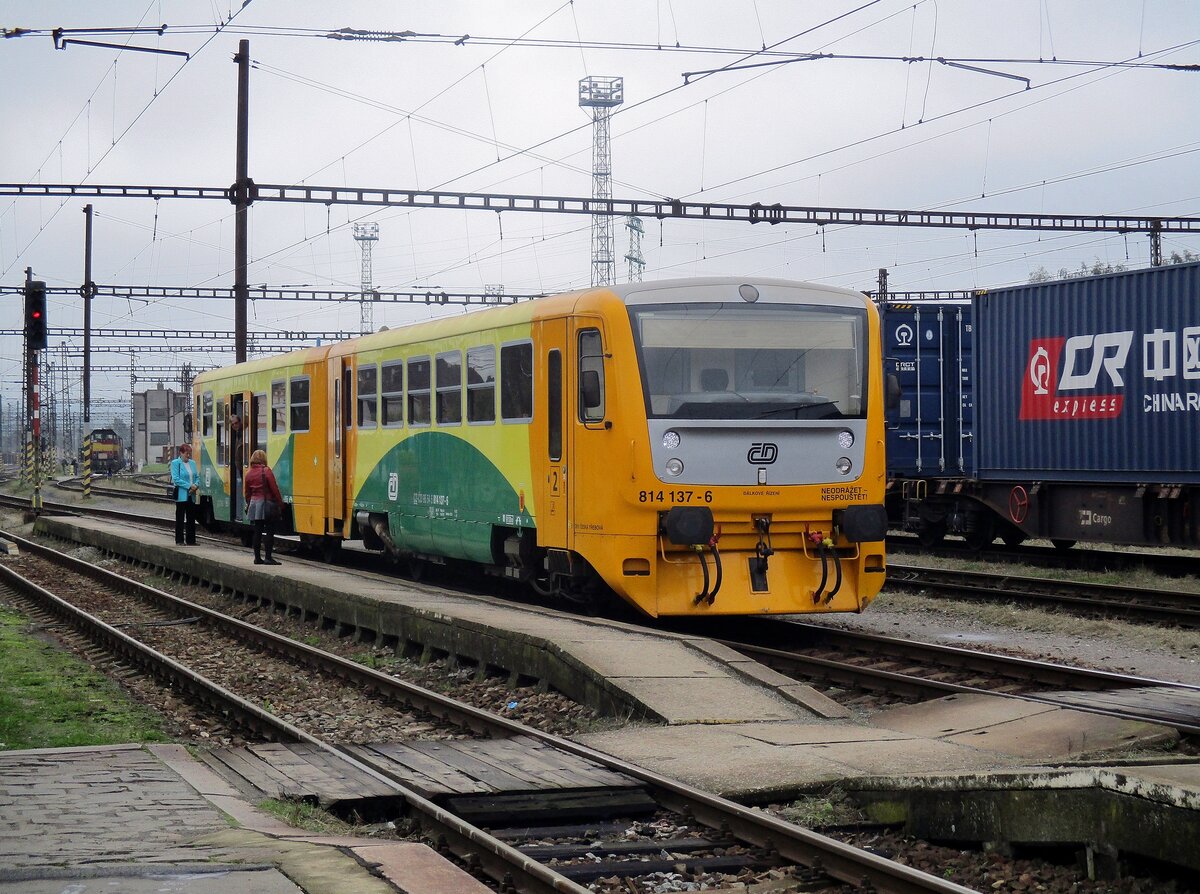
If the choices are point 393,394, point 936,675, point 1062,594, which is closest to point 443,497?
point 393,394

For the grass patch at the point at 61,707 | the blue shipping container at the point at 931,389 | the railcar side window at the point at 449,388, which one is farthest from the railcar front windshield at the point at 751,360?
the blue shipping container at the point at 931,389

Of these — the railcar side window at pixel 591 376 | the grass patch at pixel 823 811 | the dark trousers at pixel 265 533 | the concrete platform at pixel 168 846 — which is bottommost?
the grass patch at pixel 823 811

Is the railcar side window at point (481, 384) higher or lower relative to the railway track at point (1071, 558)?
higher

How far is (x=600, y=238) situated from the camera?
4731 cm

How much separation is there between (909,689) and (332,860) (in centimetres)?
547

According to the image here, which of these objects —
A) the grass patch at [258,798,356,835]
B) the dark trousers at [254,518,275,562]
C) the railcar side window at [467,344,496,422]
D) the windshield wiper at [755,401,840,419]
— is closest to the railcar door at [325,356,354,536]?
the dark trousers at [254,518,275,562]

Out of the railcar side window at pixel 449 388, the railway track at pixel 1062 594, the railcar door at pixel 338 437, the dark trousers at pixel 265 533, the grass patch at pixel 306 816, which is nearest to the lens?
the grass patch at pixel 306 816

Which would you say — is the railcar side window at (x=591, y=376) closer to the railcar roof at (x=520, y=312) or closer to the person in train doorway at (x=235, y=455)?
the railcar roof at (x=520, y=312)

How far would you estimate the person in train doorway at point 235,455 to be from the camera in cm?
2420

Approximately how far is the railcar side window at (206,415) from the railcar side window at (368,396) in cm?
887

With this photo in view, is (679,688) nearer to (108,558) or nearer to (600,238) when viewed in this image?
(108,558)

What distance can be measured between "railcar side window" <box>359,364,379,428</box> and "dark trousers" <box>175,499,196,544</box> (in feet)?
21.7

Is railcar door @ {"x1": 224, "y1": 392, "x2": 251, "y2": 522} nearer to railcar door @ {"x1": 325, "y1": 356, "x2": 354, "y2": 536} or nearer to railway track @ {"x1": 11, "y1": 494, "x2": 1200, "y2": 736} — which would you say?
railcar door @ {"x1": 325, "y1": 356, "x2": 354, "y2": 536}

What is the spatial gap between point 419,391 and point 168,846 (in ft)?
35.5
